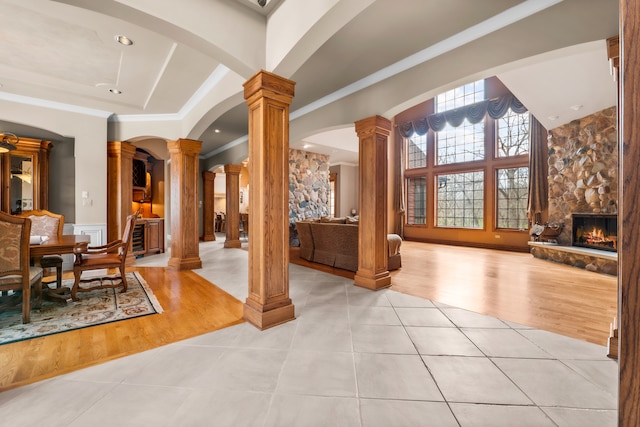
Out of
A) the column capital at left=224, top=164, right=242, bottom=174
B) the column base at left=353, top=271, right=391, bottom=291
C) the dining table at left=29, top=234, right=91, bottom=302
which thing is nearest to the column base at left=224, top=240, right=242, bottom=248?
the column capital at left=224, top=164, right=242, bottom=174

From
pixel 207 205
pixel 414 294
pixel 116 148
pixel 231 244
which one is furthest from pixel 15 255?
pixel 207 205

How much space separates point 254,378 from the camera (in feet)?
5.77

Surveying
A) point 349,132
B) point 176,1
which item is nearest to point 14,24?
point 176,1

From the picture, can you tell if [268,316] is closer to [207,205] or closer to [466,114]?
[207,205]

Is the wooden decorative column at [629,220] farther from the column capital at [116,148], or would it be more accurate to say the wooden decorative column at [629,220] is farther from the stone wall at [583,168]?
the column capital at [116,148]

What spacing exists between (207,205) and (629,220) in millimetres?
9283

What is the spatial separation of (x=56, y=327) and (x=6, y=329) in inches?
15.0

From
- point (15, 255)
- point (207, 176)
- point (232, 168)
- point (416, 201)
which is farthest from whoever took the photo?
point (416, 201)

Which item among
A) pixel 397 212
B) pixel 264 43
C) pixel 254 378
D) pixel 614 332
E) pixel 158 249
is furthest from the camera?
pixel 397 212

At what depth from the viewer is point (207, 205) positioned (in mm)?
8828

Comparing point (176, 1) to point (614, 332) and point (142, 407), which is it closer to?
point (142, 407)

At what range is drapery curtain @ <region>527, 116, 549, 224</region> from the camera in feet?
21.1

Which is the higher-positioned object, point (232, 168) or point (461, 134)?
point (461, 134)

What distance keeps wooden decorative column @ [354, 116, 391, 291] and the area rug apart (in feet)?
8.10
